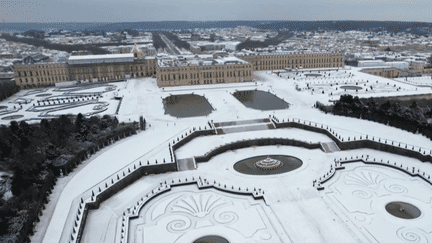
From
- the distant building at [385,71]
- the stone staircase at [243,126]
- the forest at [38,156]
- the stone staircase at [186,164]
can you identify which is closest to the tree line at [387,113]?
the stone staircase at [243,126]

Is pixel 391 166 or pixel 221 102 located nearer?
pixel 391 166

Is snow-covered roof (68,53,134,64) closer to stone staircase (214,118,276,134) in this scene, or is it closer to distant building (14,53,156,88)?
distant building (14,53,156,88)

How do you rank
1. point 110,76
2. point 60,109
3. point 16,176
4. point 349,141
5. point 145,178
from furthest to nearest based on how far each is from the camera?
point 110,76 → point 60,109 → point 349,141 → point 145,178 → point 16,176

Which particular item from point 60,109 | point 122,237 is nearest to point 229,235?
point 122,237

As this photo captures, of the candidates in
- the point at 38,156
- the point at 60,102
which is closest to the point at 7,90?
the point at 60,102

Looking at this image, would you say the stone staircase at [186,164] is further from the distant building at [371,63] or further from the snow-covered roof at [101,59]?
the distant building at [371,63]

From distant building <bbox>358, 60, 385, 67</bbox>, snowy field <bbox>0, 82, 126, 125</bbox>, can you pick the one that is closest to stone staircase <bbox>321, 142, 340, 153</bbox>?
snowy field <bbox>0, 82, 126, 125</bbox>

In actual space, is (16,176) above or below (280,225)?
above

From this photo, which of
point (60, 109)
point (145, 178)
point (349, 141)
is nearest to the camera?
point (145, 178)

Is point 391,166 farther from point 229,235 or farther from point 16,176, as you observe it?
point 16,176
